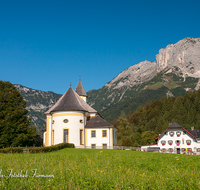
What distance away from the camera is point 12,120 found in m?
43.3

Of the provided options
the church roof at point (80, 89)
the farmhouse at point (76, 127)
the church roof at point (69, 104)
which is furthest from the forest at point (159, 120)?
the church roof at point (69, 104)

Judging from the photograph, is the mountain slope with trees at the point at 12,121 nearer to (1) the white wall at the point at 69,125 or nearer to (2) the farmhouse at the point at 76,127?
(2) the farmhouse at the point at 76,127

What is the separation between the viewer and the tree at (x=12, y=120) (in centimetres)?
4125

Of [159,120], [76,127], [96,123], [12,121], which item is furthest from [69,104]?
[159,120]

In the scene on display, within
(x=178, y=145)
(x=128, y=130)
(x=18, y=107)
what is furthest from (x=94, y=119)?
(x=128, y=130)

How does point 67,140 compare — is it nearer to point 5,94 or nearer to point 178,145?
point 5,94

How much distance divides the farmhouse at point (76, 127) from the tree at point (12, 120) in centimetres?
510

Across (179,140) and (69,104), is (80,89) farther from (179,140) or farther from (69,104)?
(179,140)

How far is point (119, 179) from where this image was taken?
36.2 feet

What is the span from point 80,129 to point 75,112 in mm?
3476

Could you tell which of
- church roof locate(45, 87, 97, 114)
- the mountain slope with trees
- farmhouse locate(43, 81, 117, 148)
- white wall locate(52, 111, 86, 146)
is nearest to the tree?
the mountain slope with trees

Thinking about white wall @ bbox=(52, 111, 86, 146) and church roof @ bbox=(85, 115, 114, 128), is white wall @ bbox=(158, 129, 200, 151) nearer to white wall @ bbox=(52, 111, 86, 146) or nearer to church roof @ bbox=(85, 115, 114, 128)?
church roof @ bbox=(85, 115, 114, 128)

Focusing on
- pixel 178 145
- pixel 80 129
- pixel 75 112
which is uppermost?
pixel 75 112

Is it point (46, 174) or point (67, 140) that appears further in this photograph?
point (67, 140)
